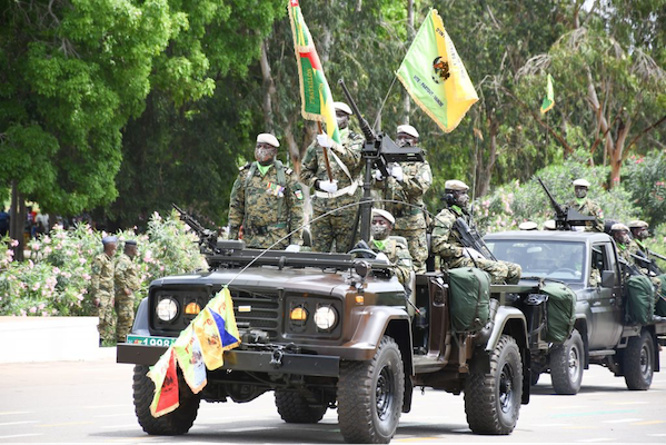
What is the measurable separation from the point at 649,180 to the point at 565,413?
1092 inches

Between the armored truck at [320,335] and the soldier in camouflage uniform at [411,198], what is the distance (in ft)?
5.35

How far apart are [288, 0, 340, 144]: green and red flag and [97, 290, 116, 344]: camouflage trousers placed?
31.8ft

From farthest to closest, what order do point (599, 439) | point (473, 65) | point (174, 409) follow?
1. point (473, 65)
2. point (599, 439)
3. point (174, 409)

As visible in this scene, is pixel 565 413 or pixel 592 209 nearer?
pixel 565 413

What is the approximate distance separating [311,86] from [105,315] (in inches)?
394

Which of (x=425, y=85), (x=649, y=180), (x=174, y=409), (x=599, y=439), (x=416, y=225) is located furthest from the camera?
(x=649, y=180)

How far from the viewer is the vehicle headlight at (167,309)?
33.1 ft

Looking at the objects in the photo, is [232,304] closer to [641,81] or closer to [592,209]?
[592,209]

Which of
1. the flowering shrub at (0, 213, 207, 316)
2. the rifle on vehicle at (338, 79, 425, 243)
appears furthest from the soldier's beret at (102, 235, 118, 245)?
the rifle on vehicle at (338, 79, 425, 243)

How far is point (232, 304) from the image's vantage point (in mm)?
9734

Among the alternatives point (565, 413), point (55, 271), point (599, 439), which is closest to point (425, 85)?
point (565, 413)

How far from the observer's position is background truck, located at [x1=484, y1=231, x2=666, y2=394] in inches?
639

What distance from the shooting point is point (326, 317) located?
9.58 m

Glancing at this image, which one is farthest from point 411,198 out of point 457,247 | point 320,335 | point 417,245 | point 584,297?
point 584,297
